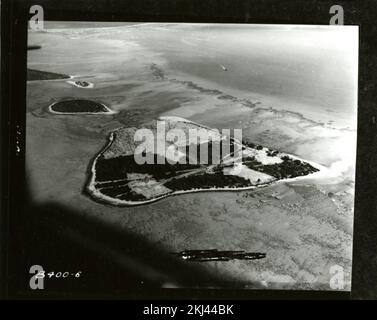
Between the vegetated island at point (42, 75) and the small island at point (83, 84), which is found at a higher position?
the vegetated island at point (42, 75)

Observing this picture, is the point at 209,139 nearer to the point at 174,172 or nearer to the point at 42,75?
the point at 174,172

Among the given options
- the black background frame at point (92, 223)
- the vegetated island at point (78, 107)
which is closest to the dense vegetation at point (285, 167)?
the black background frame at point (92, 223)

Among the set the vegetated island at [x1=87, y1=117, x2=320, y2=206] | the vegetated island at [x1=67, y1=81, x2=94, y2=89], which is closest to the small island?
Result: the vegetated island at [x1=67, y1=81, x2=94, y2=89]

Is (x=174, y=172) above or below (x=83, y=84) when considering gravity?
below

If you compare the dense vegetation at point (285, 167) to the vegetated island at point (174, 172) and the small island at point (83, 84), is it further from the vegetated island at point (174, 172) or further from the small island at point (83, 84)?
the small island at point (83, 84)

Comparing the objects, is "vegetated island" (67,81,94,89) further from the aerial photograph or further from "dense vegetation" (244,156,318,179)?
"dense vegetation" (244,156,318,179)

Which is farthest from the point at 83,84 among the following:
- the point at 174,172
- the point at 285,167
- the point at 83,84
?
the point at 285,167
